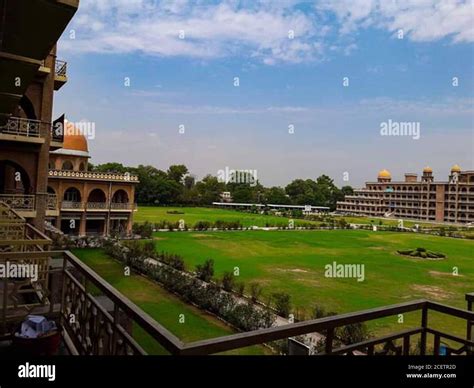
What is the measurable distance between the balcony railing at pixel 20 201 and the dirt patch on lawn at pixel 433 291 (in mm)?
14786

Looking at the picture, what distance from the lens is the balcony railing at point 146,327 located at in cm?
163

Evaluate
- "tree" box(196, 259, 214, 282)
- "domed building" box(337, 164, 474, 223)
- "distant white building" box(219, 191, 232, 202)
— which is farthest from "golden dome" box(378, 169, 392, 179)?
"tree" box(196, 259, 214, 282)

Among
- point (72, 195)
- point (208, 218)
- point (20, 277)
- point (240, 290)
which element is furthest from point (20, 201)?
point (208, 218)

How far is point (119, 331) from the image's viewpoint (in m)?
2.28

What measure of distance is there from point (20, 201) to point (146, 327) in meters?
11.7

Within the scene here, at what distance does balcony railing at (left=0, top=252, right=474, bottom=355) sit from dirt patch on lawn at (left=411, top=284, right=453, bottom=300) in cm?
1402

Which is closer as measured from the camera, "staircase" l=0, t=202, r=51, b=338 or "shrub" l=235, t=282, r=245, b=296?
"staircase" l=0, t=202, r=51, b=338

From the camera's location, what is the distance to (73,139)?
30.4 meters

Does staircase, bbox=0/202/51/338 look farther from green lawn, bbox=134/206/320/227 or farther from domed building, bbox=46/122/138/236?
green lawn, bbox=134/206/320/227

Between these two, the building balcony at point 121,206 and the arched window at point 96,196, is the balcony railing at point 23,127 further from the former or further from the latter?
the arched window at point 96,196

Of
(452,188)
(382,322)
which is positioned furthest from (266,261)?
(452,188)

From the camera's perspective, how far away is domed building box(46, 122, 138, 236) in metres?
27.6

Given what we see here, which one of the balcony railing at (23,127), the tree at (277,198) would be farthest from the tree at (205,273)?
the tree at (277,198)

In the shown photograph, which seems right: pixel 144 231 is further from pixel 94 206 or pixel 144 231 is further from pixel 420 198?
pixel 420 198
